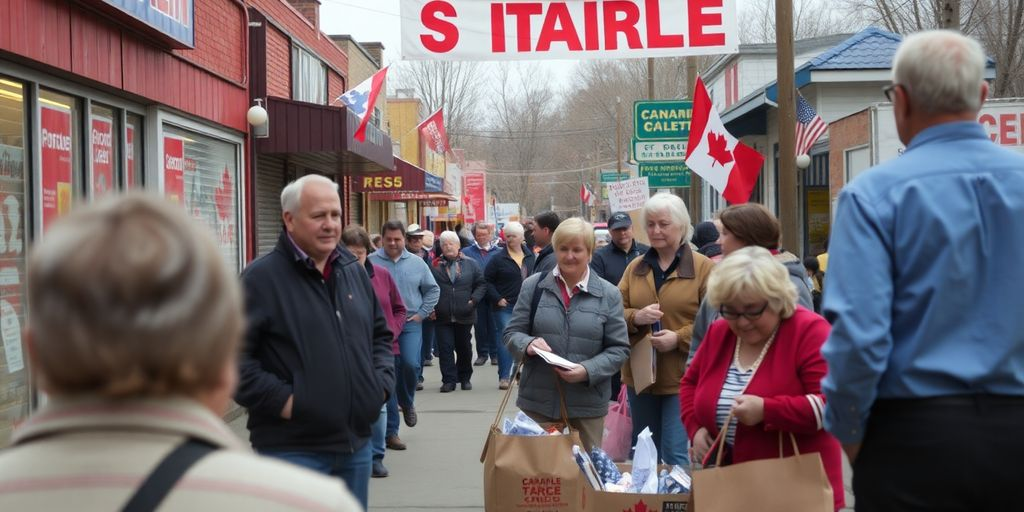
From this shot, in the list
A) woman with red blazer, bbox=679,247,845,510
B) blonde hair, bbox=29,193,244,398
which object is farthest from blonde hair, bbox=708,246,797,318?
blonde hair, bbox=29,193,244,398

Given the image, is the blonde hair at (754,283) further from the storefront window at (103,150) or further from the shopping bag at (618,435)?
the storefront window at (103,150)

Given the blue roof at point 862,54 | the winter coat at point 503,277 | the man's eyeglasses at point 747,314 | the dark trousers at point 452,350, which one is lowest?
the dark trousers at point 452,350

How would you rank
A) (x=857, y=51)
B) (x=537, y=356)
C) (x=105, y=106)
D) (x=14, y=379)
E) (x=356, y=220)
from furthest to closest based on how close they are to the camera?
(x=356, y=220) → (x=857, y=51) → (x=105, y=106) → (x=14, y=379) → (x=537, y=356)

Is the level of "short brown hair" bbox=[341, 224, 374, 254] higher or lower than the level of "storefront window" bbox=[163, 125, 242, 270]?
lower

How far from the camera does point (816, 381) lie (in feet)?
13.2

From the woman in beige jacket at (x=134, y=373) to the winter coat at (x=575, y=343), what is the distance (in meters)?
4.55

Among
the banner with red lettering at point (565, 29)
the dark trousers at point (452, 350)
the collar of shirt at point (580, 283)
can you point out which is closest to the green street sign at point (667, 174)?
the dark trousers at point (452, 350)

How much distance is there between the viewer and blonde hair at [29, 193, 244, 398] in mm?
1409

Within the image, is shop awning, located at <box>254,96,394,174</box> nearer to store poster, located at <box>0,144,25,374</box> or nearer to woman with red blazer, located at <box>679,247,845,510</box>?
store poster, located at <box>0,144,25,374</box>

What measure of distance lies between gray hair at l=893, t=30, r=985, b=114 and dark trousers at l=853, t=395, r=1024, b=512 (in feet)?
2.65

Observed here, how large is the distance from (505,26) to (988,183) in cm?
610

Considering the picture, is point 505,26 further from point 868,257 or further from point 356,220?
point 356,220

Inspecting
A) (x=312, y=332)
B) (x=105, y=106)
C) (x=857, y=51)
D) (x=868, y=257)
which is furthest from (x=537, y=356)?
→ (x=857, y=51)

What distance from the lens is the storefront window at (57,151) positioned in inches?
288
